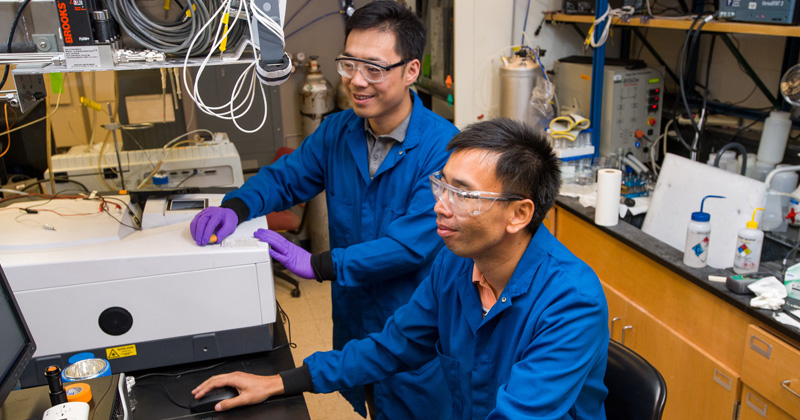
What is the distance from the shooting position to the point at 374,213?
1812 mm

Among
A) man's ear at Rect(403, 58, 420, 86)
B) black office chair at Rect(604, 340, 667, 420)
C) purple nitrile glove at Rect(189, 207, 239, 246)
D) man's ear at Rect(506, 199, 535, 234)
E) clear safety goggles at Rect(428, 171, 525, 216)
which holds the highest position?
man's ear at Rect(403, 58, 420, 86)

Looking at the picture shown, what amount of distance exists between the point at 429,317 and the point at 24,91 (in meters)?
0.99

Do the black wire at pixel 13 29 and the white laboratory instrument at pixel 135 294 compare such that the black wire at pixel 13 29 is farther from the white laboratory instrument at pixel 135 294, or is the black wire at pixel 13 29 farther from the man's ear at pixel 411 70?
the man's ear at pixel 411 70

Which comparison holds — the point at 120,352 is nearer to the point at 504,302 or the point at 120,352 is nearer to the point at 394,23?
the point at 504,302

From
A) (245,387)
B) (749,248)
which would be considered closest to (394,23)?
(245,387)

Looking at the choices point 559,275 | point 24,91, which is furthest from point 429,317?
point 24,91

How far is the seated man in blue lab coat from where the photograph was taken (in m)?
1.09

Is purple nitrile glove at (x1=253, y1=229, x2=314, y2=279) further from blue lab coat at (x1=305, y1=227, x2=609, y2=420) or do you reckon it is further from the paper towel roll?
the paper towel roll

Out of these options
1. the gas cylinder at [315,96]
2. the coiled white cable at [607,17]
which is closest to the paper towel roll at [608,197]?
the coiled white cable at [607,17]

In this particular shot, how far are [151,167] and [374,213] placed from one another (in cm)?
127

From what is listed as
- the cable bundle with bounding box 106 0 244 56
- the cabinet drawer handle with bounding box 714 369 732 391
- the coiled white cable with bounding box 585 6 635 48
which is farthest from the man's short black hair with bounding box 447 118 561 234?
the coiled white cable with bounding box 585 6 635 48

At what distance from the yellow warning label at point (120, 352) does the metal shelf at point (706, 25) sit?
6.52ft

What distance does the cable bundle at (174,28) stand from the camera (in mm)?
1302

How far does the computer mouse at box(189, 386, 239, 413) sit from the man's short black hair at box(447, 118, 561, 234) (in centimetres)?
71
